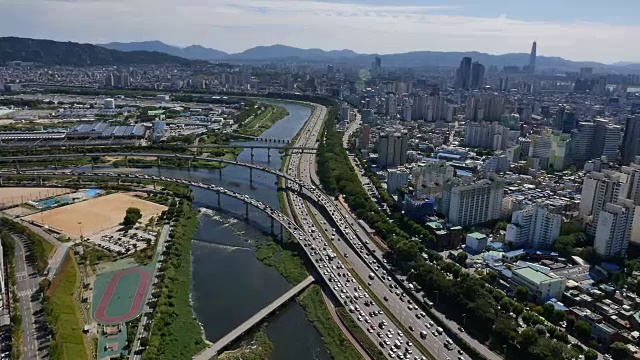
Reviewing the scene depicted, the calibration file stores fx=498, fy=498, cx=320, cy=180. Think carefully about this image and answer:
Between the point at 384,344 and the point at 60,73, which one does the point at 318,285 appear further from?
the point at 60,73

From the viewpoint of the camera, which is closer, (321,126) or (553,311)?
(553,311)

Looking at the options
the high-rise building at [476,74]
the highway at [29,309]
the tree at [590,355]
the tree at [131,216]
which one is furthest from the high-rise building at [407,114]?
the tree at [590,355]

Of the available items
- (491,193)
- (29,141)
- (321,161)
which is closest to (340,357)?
(491,193)

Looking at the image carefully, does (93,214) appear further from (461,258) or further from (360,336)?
(461,258)

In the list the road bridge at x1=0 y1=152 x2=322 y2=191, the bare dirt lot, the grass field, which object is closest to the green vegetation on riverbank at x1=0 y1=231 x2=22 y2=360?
the grass field

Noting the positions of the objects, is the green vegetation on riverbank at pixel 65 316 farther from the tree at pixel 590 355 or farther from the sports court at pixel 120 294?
the tree at pixel 590 355

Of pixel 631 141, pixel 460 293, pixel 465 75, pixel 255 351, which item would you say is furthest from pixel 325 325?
pixel 465 75
